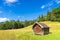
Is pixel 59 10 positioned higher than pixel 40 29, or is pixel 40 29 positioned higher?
pixel 59 10

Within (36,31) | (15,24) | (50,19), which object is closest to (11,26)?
(15,24)

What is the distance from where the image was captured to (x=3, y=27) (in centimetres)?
14162

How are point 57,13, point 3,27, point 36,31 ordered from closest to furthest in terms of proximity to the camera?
point 36,31, point 57,13, point 3,27

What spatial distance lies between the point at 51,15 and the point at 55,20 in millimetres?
7789

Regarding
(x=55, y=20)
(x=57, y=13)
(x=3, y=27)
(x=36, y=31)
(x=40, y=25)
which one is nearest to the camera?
(x=40, y=25)

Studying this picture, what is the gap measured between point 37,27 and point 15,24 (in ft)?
291

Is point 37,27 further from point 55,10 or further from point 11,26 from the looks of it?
point 11,26

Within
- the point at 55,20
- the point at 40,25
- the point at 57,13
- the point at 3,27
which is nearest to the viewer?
the point at 40,25

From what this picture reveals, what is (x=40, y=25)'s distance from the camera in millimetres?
51844

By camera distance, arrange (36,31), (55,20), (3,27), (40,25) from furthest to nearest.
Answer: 1. (3,27)
2. (55,20)
3. (36,31)
4. (40,25)

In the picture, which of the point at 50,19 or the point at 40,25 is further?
the point at 50,19

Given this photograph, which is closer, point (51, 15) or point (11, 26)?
point (51, 15)

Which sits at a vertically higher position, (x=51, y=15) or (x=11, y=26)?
(x=51, y=15)

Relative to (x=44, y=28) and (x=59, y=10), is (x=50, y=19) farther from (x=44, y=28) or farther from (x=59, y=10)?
(x=44, y=28)
